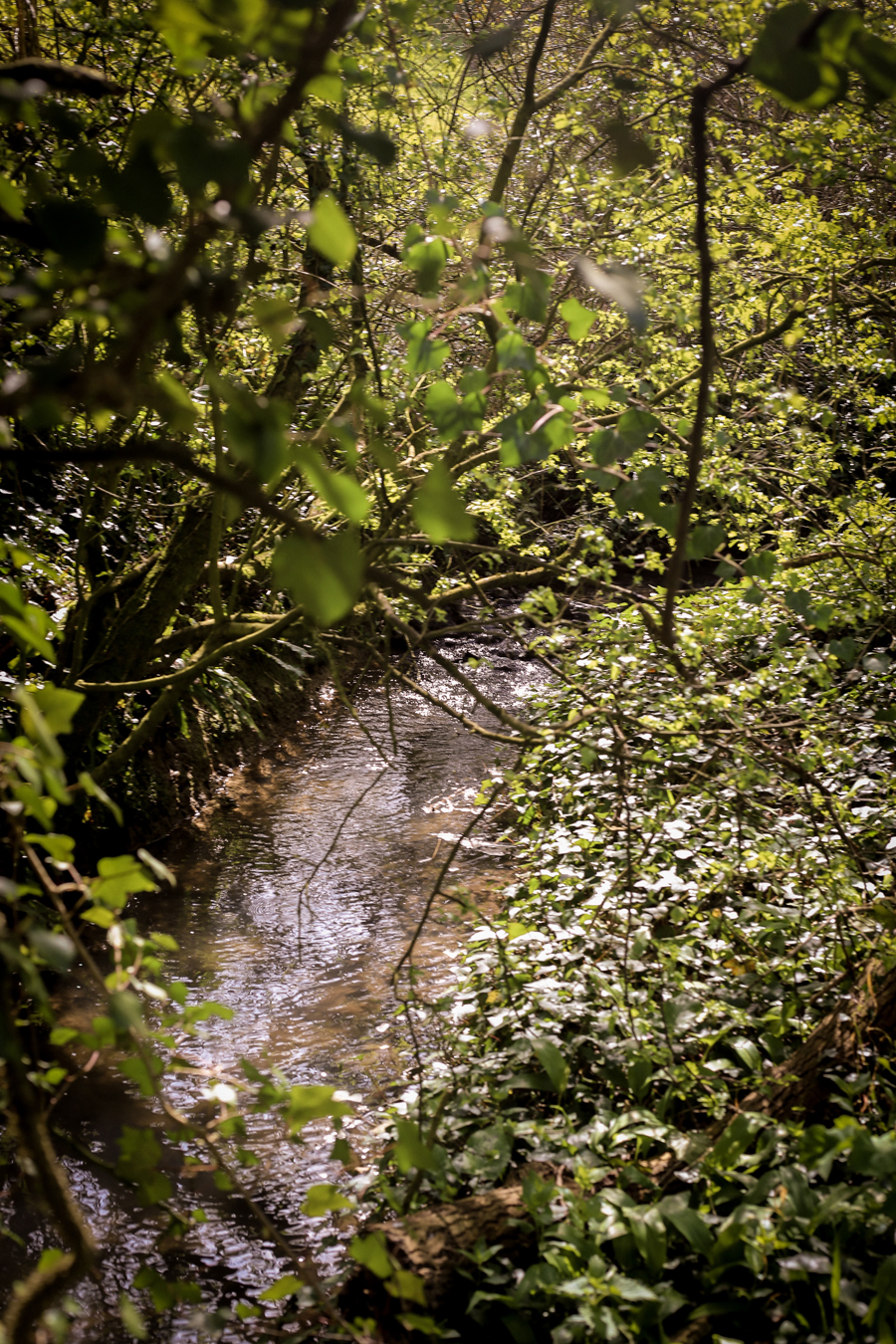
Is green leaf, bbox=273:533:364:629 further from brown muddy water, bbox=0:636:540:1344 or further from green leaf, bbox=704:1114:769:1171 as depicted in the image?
green leaf, bbox=704:1114:769:1171

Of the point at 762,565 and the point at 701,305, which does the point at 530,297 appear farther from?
the point at 762,565

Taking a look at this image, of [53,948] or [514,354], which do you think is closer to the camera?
[53,948]

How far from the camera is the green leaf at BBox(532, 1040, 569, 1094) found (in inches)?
100.0

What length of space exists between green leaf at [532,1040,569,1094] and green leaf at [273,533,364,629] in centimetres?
222

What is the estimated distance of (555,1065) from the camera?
255 cm

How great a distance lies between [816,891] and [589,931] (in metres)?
0.92

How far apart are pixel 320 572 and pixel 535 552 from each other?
133 inches

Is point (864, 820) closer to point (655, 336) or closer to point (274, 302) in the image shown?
point (655, 336)

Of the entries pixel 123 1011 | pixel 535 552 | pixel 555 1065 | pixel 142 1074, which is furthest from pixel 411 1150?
pixel 535 552

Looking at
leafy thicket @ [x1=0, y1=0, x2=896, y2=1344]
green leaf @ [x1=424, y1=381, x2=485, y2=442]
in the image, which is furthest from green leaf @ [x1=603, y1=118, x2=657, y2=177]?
green leaf @ [x1=424, y1=381, x2=485, y2=442]

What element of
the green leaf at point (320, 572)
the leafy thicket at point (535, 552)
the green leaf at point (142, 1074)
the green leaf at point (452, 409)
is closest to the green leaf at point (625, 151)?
the leafy thicket at point (535, 552)

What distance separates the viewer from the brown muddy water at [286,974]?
2.85 m

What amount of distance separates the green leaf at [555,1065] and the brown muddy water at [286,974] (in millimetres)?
485

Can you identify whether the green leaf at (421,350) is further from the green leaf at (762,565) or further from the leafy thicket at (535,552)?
the green leaf at (762,565)
